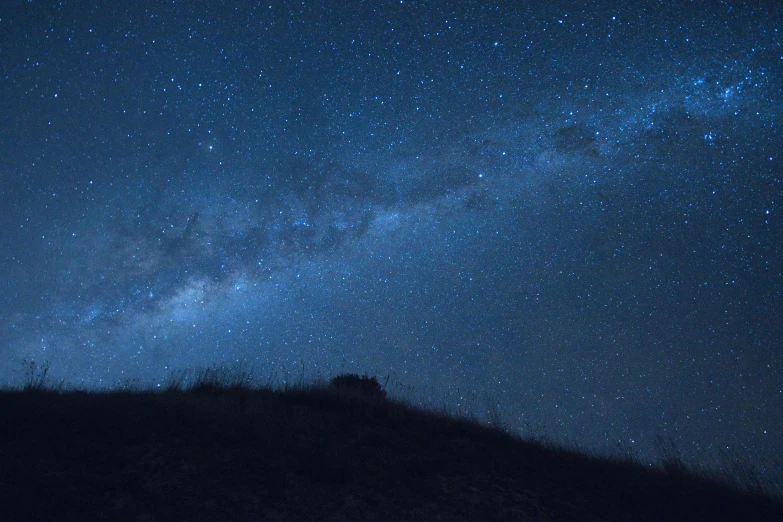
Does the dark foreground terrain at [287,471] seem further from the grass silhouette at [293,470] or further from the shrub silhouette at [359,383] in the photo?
the shrub silhouette at [359,383]

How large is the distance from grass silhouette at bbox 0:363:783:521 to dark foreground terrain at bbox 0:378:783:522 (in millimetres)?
24

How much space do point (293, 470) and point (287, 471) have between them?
9 cm

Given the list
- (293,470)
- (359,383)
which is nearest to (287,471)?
(293,470)

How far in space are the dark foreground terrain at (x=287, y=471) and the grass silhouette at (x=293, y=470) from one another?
24 millimetres

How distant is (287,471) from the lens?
6707mm

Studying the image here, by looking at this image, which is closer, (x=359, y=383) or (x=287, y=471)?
(x=287, y=471)

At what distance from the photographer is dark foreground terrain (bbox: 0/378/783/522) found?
576 centimetres

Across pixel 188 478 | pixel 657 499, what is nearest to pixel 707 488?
pixel 657 499

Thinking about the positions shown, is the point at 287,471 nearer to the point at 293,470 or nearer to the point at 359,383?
the point at 293,470

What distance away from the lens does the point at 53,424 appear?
289 inches

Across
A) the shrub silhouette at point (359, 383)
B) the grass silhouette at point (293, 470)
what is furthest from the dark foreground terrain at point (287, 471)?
the shrub silhouette at point (359, 383)

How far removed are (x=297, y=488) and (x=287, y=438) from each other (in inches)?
57.1

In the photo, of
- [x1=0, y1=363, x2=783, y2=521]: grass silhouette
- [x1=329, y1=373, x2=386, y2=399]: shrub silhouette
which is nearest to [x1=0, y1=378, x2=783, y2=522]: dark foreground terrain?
[x1=0, y1=363, x2=783, y2=521]: grass silhouette

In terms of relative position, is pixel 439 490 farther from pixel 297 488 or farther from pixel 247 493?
pixel 247 493
